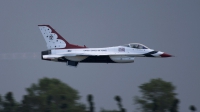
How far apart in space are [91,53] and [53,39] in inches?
134

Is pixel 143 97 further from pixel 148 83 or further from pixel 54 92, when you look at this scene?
pixel 54 92

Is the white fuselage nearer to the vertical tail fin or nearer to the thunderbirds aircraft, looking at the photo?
the thunderbirds aircraft

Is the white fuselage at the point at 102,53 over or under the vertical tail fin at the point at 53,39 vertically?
under

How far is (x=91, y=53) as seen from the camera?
4816cm

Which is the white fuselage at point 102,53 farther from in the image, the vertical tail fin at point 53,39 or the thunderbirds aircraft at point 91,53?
the vertical tail fin at point 53,39

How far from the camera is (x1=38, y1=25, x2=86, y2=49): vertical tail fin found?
49.2 m

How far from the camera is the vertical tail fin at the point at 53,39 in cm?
4919

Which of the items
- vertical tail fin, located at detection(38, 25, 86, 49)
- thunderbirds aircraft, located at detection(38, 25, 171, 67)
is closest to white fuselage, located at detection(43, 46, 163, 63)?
thunderbirds aircraft, located at detection(38, 25, 171, 67)

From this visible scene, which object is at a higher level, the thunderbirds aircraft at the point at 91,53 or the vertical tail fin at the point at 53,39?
the vertical tail fin at the point at 53,39

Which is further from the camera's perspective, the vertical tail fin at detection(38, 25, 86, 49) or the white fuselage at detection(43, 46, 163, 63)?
the vertical tail fin at detection(38, 25, 86, 49)

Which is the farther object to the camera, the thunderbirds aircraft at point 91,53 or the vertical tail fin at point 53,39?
the vertical tail fin at point 53,39

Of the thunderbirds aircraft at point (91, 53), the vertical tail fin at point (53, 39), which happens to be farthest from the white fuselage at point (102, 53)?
the vertical tail fin at point (53, 39)

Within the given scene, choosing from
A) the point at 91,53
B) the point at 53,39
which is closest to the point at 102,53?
the point at 91,53

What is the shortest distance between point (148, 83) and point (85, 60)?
14.7 m
